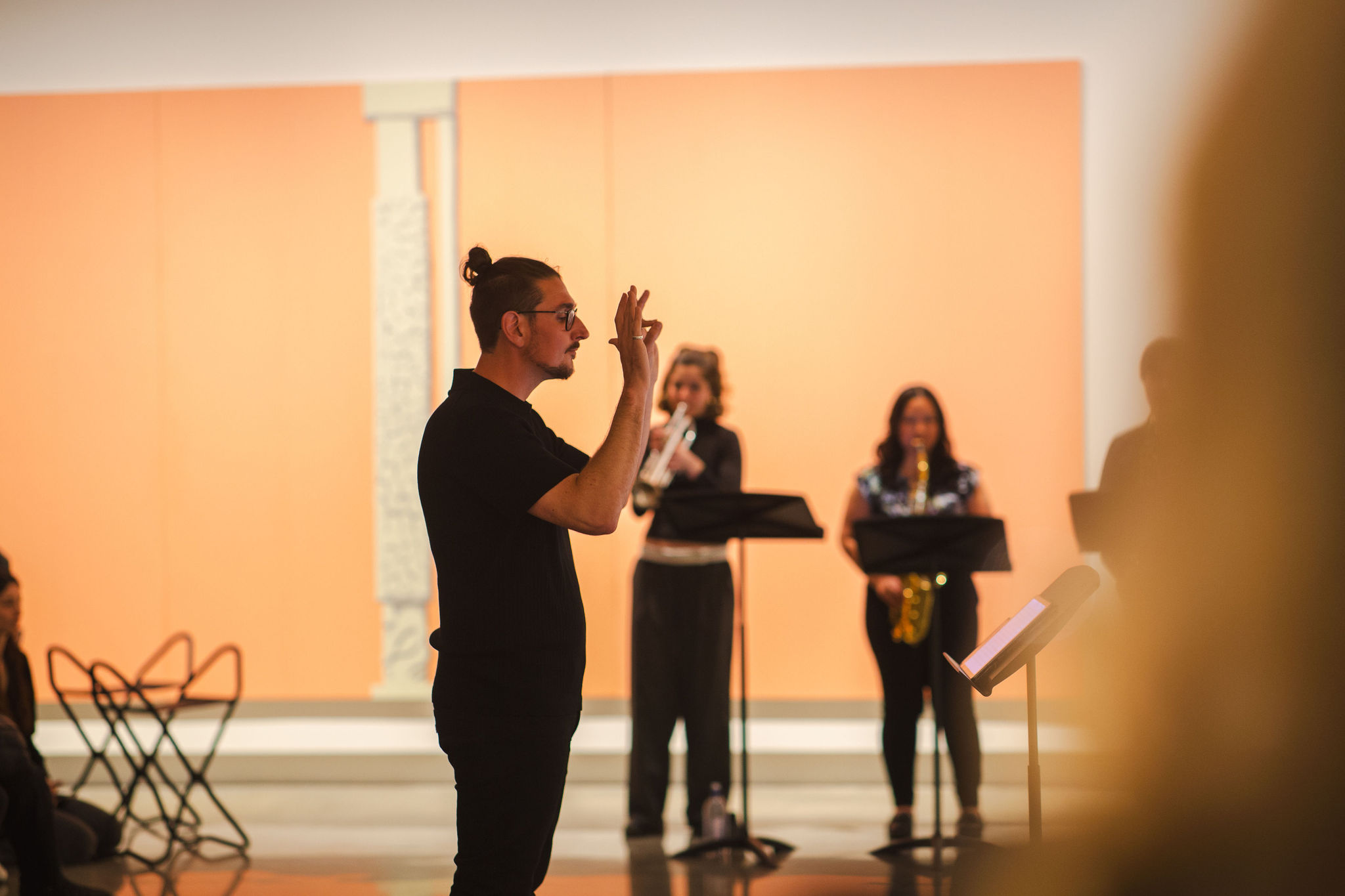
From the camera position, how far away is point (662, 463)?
3.62 metres

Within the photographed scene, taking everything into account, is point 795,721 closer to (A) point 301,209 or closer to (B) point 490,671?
(A) point 301,209

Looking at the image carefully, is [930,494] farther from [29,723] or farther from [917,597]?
[29,723]

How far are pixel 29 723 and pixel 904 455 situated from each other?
105 inches

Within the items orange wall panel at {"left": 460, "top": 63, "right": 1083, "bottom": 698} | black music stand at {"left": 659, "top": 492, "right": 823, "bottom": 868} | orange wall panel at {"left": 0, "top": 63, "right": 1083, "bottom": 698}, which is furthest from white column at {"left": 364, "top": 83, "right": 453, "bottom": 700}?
black music stand at {"left": 659, "top": 492, "right": 823, "bottom": 868}

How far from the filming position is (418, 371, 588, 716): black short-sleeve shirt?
1653 millimetres

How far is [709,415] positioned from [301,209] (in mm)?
2172

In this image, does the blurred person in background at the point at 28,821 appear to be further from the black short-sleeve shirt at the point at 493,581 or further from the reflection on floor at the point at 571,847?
the black short-sleeve shirt at the point at 493,581

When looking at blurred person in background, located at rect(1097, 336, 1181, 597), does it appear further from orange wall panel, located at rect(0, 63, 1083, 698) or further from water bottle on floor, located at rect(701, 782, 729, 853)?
orange wall panel, located at rect(0, 63, 1083, 698)

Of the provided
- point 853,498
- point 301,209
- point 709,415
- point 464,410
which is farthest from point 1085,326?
point 464,410

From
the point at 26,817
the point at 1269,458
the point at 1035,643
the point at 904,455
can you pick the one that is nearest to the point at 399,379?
the point at 904,455

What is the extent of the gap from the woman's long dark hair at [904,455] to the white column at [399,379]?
1973mm

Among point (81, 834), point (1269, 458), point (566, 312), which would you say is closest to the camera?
point (1269, 458)

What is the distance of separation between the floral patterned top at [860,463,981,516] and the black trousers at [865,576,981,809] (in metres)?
0.26

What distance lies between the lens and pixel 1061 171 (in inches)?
184
